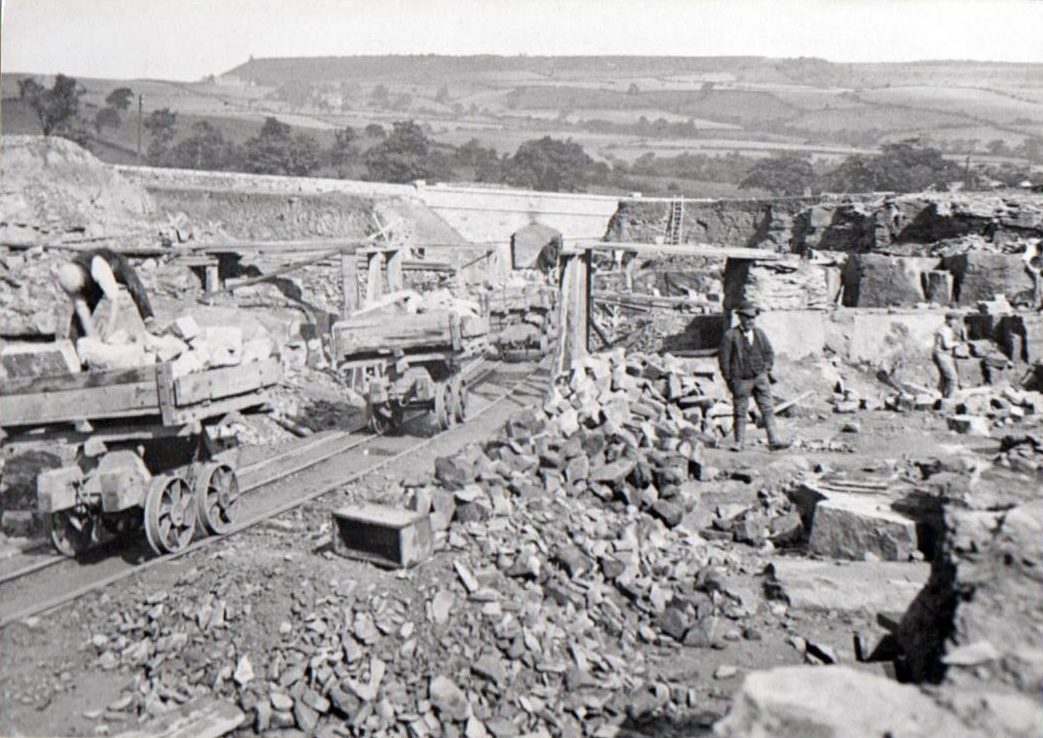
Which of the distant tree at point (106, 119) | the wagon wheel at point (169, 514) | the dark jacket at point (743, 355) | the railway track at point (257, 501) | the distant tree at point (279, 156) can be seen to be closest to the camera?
the railway track at point (257, 501)

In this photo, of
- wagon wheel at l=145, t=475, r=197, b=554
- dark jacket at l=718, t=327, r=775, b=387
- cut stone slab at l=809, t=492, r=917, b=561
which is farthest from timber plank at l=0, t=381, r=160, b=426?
dark jacket at l=718, t=327, r=775, b=387

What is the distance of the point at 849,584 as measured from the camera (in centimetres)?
564

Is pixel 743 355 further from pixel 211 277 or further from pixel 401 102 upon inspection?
pixel 401 102

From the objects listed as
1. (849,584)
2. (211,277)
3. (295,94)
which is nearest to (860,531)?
(849,584)

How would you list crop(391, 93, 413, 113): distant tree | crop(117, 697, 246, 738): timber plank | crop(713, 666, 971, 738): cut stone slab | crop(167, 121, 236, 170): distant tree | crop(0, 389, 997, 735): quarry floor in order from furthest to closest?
1. crop(391, 93, 413, 113): distant tree
2. crop(167, 121, 236, 170): distant tree
3. crop(0, 389, 997, 735): quarry floor
4. crop(117, 697, 246, 738): timber plank
5. crop(713, 666, 971, 738): cut stone slab

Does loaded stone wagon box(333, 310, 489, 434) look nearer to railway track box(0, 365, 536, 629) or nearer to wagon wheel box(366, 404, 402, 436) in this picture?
wagon wheel box(366, 404, 402, 436)

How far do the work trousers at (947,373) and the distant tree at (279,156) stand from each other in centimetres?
4625

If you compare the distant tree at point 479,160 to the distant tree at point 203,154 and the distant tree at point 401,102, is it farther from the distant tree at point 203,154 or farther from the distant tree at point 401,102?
the distant tree at point 401,102

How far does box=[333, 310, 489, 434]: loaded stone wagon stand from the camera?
456 inches

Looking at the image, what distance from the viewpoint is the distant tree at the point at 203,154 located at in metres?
52.7

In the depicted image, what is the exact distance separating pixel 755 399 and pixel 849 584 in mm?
3805

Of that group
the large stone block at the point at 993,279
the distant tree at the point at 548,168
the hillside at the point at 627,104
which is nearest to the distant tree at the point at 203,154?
the hillside at the point at 627,104

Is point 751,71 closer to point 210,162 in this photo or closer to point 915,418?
point 210,162

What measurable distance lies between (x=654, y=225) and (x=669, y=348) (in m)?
31.4
